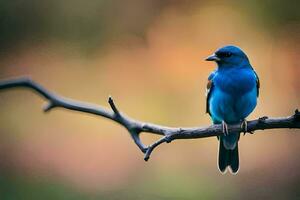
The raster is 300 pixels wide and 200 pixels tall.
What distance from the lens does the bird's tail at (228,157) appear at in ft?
7.37

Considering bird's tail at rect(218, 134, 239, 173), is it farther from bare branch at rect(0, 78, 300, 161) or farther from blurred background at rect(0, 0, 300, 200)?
blurred background at rect(0, 0, 300, 200)

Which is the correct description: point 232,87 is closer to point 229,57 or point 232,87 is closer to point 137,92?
point 229,57

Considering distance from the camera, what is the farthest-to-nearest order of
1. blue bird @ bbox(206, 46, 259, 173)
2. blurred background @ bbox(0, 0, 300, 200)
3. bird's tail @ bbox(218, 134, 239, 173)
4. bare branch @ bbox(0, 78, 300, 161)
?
blurred background @ bbox(0, 0, 300, 200), bird's tail @ bbox(218, 134, 239, 173), blue bird @ bbox(206, 46, 259, 173), bare branch @ bbox(0, 78, 300, 161)

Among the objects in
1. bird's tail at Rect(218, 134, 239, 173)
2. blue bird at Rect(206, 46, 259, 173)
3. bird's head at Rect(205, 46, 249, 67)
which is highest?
bird's head at Rect(205, 46, 249, 67)

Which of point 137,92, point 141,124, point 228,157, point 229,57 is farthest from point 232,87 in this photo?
point 137,92

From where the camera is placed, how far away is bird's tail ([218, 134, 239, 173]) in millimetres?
2246

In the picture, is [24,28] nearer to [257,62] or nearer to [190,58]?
[190,58]

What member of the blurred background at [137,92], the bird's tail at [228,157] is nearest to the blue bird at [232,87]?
the bird's tail at [228,157]

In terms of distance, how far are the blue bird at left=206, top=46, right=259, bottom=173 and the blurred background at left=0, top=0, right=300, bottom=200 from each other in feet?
4.76

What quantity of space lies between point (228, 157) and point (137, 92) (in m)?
1.58

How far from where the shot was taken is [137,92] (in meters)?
3.79

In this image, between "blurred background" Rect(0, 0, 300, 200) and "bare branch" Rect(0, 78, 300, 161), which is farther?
"blurred background" Rect(0, 0, 300, 200)

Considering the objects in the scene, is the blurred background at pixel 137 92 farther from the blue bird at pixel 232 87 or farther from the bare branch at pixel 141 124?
the bare branch at pixel 141 124

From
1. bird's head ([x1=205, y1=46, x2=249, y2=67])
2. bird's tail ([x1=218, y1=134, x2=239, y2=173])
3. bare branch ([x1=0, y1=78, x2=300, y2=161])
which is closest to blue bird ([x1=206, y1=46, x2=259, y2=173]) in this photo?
bird's head ([x1=205, y1=46, x2=249, y2=67])
